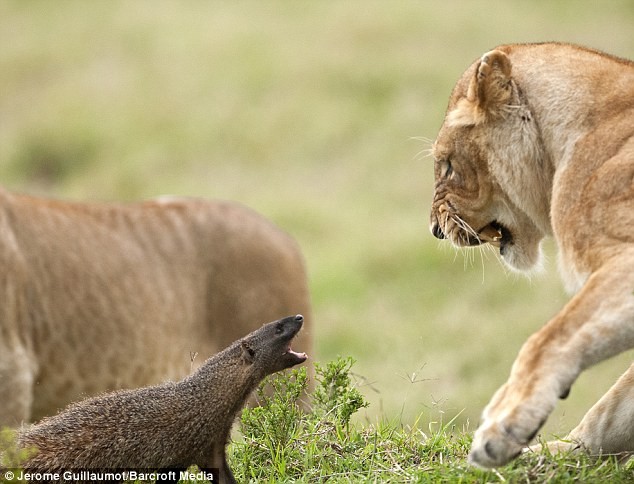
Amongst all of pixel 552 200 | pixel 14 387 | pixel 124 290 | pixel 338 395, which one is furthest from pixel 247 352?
pixel 124 290

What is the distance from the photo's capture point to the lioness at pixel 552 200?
3.64 meters

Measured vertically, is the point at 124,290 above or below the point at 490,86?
below

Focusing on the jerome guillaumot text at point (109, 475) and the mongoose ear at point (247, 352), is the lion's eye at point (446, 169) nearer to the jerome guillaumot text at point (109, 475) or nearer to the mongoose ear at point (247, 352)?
the mongoose ear at point (247, 352)

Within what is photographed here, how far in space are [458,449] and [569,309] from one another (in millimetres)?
957

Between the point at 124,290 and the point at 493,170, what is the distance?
3158 millimetres

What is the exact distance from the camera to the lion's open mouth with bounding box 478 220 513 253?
475cm

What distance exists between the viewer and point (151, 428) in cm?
434

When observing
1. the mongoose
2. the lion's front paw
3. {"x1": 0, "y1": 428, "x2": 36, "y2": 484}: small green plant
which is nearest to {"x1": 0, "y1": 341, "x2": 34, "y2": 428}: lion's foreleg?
the mongoose

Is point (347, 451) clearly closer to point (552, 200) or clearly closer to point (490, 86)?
point (552, 200)

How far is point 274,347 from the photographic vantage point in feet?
16.1

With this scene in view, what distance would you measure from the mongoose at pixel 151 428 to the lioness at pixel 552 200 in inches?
43.2

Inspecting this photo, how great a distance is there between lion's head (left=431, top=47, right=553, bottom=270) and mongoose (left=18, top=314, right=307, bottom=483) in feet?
3.60

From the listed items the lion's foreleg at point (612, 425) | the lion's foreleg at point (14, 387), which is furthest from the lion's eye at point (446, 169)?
the lion's foreleg at point (14, 387)

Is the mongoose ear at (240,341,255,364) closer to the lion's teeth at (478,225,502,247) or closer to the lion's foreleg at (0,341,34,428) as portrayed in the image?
the lion's teeth at (478,225,502,247)
